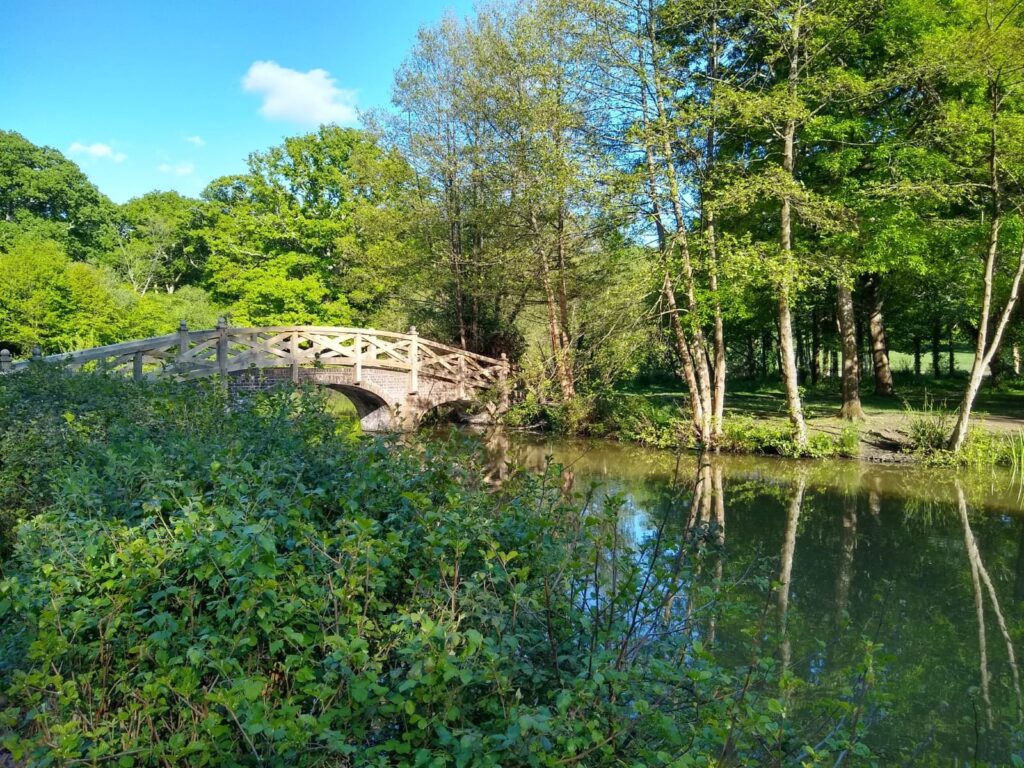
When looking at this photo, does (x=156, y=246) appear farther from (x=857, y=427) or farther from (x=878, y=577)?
(x=878, y=577)

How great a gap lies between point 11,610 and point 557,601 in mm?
2008

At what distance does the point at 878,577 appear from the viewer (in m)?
6.81

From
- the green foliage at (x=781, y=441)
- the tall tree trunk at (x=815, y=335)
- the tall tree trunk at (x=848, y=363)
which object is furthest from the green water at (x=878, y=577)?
the tall tree trunk at (x=815, y=335)

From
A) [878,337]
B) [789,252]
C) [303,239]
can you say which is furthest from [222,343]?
[878,337]

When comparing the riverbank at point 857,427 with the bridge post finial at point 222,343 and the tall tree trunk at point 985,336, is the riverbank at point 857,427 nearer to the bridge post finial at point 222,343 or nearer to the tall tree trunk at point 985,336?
the tall tree trunk at point 985,336

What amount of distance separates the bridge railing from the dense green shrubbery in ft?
22.6

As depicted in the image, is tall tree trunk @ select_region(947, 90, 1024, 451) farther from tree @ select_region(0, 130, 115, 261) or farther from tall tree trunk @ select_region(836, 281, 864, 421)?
tree @ select_region(0, 130, 115, 261)

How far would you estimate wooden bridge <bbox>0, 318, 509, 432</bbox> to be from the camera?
11.9 metres

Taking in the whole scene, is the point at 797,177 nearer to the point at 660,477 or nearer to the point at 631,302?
the point at 631,302

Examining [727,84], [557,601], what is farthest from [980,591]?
[727,84]

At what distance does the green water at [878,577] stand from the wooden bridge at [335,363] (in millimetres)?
4084

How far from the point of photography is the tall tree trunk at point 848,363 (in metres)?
15.2

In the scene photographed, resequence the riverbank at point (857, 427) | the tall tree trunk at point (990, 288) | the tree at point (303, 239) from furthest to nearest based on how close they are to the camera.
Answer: the tree at point (303, 239)
the riverbank at point (857, 427)
the tall tree trunk at point (990, 288)

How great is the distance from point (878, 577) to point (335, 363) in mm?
11703
